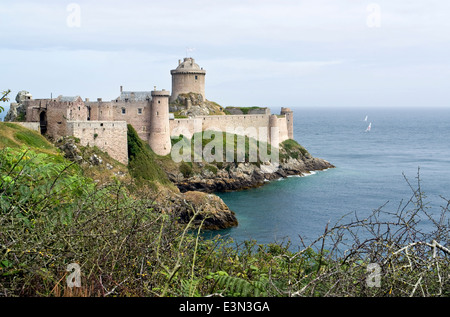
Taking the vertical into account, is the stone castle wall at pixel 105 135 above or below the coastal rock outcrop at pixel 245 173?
above

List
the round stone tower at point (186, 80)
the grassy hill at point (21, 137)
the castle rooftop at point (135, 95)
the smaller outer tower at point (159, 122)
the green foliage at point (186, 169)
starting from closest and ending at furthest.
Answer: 1. the grassy hill at point (21, 137)
2. the smaller outer tower at point (159, 122)
3. the castle rooftop at point (135, 95)
4. the green foliage at point (186, 169)
5. the round stone tower at point (186, 80)

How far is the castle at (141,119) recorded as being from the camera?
142ft

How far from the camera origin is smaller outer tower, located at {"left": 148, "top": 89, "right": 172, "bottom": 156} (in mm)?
54375

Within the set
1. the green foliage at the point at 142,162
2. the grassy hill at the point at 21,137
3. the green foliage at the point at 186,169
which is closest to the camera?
the grassy hill at the point at 21,137

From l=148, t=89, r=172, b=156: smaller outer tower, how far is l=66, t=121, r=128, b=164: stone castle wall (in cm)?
734

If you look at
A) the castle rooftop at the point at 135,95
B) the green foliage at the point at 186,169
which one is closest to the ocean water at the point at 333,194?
the green foliage at the point at 186,169

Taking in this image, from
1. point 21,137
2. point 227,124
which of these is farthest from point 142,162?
point 227,124

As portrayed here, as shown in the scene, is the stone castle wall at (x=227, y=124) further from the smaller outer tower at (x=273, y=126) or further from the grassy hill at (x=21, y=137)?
the grassy hill at (x=21, y=137)

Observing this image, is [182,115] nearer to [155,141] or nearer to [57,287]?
[155,141]

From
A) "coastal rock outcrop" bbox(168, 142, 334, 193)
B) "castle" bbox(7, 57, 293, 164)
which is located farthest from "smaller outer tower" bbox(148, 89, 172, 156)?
"coastal rock outcrop" bbox(168, 142, 334, 193)

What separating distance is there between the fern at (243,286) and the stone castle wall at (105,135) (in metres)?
38.1

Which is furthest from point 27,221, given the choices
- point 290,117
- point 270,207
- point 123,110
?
point 290,117

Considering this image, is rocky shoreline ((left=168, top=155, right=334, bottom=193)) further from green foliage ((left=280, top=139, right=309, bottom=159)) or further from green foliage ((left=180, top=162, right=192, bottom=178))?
green foliage ((left=280, top=139, right=309, bottom=159))

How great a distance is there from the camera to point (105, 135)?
45500mm
